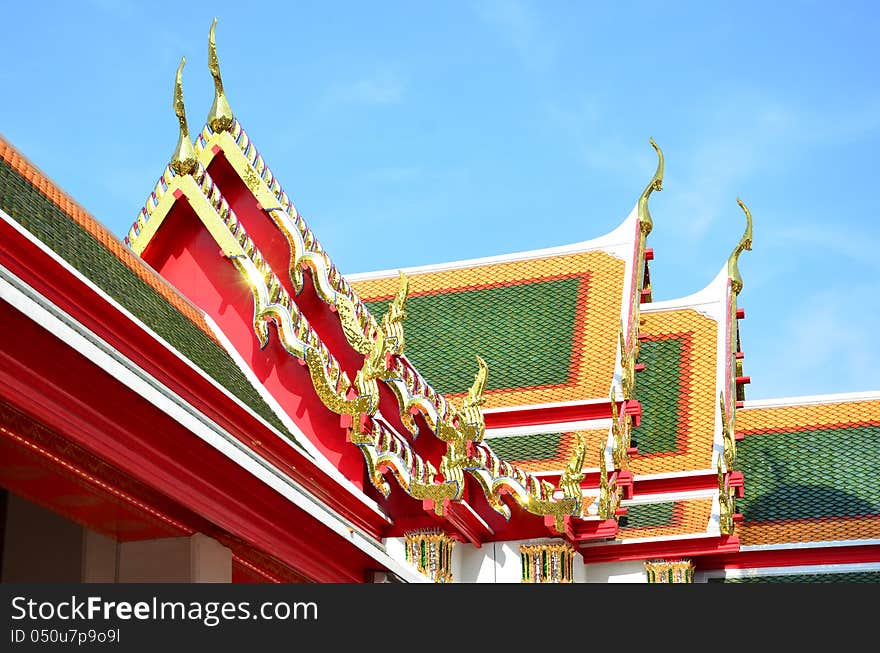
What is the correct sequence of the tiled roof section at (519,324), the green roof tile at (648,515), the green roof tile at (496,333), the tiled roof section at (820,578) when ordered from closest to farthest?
the green roof tile at (648,515)
the tiled roof section at (820,578)
the tiled roof section at (519,324)
the green roof tile at (496,333)

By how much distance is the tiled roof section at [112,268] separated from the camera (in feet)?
22.1

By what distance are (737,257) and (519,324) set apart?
242 centimetres

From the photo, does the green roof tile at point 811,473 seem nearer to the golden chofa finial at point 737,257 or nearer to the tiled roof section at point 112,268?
the golden chofa finial at point 737,257

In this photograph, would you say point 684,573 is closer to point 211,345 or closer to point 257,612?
point 211,345

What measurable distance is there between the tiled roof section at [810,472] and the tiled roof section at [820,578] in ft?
0.96

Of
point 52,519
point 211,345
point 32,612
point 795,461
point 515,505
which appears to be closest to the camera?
point 32,612

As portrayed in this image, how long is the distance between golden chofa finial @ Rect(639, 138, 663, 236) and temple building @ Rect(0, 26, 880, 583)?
0.04 meters

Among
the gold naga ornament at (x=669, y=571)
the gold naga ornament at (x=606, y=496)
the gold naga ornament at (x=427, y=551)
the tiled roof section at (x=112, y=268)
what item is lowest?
the gold naga ornament at (x=427, y=551)

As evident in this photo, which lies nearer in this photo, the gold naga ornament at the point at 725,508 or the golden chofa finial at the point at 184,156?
the golden chofa finial at the point at 184,156

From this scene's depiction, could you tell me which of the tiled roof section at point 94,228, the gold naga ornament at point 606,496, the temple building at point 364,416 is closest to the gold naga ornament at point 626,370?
the temple building at point 364,416

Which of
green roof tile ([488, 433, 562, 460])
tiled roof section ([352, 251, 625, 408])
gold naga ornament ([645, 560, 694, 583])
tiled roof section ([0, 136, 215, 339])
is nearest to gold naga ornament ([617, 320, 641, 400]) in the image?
tiled roof section ([352, 251, 625, 408])

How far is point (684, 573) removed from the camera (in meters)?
11.1

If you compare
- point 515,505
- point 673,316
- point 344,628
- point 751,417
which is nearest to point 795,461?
point 751,417

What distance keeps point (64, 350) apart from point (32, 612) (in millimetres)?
783
